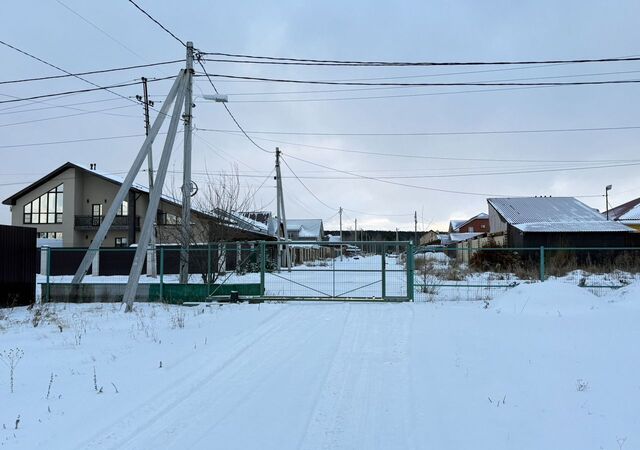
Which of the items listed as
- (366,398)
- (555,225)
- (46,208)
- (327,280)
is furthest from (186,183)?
(46,208)

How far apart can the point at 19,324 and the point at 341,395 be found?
8.66 metres

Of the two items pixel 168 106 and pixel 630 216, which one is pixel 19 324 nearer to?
pixel 168 106

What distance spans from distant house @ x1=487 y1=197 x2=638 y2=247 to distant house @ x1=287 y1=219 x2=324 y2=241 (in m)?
47.9

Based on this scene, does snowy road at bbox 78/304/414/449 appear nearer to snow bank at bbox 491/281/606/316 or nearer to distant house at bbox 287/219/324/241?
snow bank at bbox 491/281/606/316

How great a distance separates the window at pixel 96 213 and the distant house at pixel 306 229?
1614 inches

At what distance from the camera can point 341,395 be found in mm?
5438

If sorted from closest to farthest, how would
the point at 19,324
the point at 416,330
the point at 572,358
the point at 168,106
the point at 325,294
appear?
A: the point at 572,358 → the point at 416,330 → the point at 19,324 → the point at 168,106 → the point at 325,294

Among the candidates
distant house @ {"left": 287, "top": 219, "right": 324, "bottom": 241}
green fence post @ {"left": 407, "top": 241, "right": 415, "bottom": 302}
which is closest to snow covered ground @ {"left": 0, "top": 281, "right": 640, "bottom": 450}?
green fence post @ {"left": 407, "top": 241, "right": 415, "bottom": 302}

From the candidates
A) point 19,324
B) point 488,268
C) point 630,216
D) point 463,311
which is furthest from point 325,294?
point 630,216

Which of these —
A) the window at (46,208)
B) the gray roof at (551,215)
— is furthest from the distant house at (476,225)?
the window at (46,208)

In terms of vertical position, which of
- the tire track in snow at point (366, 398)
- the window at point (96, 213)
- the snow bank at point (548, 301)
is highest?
the window at point (96, 213)

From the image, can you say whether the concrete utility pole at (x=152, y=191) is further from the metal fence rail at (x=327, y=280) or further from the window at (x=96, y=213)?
the window at (x=96, y=213)

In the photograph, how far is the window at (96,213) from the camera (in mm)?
42188

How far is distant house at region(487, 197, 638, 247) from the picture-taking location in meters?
30.4
